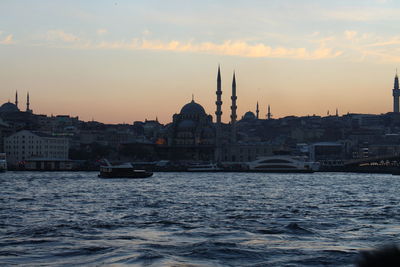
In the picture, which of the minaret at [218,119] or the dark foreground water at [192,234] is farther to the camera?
the minaret at [218,119]

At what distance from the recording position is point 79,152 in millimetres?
97562

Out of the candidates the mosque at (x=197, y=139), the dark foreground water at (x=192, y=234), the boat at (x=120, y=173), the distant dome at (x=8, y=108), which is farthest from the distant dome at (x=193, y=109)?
the dark foreground water at (x=192, y=234)

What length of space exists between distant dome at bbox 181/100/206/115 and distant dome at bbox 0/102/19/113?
36668 mm

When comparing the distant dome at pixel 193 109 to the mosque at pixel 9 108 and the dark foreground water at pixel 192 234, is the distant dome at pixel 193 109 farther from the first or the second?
the dark foreground water at pixel 192 234

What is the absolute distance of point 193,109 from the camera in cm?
10856

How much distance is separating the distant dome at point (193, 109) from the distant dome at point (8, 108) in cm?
3667

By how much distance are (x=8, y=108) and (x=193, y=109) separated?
130ft

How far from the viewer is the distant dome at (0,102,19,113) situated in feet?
414

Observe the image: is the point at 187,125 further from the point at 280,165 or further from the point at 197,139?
the point at 280,165

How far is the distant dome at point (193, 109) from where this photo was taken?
108 metres

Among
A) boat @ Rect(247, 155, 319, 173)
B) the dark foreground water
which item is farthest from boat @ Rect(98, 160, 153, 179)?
the dark foreground water

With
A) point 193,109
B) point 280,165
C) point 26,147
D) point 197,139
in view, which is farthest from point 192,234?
point 193,109

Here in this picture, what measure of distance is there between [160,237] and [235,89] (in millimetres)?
83388

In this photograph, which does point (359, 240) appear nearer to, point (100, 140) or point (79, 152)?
point (79, 152)
